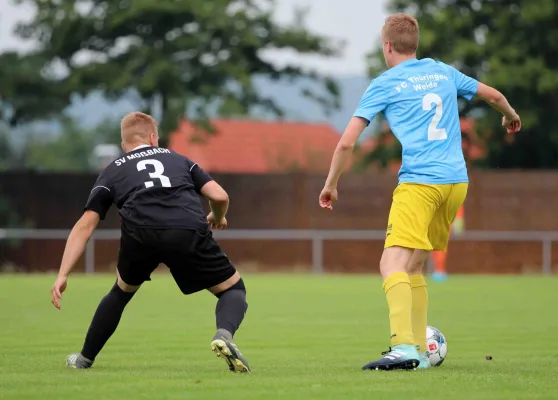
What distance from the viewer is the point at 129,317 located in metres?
14.0

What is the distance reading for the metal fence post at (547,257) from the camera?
2881cm

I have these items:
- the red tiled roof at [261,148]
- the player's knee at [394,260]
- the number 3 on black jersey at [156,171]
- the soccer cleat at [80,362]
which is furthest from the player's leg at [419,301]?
the red tiled roof at [261,148]

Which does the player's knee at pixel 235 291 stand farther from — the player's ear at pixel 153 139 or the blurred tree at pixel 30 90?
the blurred tree at pixel 30 90

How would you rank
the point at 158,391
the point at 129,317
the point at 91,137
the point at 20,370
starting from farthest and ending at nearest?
the point at 91,137, the point at 129,317, the point at 20,370, the point at 158,391

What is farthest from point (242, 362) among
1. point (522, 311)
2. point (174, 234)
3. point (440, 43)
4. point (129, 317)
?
point (440, 43)

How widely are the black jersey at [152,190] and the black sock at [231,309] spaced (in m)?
0.49

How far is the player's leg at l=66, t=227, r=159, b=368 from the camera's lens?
24.6 ft

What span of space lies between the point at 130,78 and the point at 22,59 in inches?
109

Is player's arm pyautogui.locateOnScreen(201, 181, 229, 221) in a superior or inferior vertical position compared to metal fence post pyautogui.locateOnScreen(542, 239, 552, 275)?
superior

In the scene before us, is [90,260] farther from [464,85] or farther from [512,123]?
[464,85]

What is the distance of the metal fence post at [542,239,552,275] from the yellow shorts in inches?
852

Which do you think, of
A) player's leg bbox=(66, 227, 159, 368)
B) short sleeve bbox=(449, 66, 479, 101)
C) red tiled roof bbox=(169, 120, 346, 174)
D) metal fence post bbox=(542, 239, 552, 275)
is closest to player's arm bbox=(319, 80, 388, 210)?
short sleeve bbox=(449, 66, 479, 101)

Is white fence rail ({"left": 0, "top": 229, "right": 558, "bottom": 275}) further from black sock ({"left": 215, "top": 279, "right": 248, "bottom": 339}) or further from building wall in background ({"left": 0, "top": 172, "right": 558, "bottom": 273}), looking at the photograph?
black sock ({"left": 215, "top": 279, "right": 248, "bottom": 339})

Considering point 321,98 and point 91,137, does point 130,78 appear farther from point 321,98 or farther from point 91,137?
point 91,137
